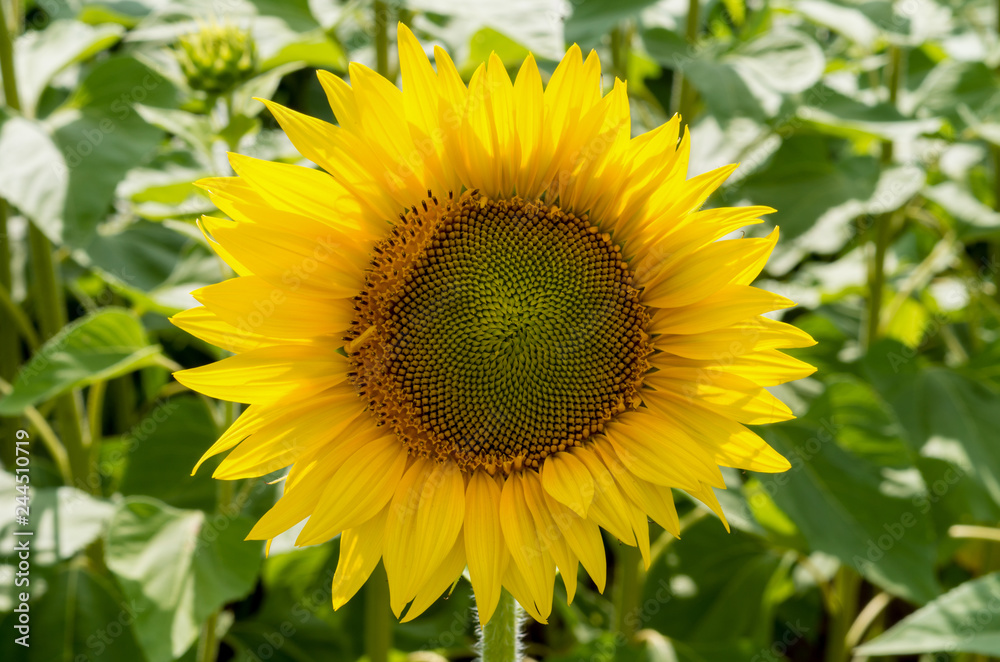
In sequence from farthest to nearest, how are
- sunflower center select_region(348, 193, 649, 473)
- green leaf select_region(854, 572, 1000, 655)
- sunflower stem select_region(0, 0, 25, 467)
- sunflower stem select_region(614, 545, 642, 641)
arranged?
sunflower stem select_region(0, 0, 25, 467)
sunflower stem select_region(614, 545, 642, 641)
green leaf select_region(854, 572, 1000, 655)
sunflower center select_region(348, 193, 649, 473)

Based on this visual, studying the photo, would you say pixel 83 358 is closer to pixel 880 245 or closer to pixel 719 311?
pixel 719 311

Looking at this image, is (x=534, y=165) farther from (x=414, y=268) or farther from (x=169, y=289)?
(x=169, y=289)

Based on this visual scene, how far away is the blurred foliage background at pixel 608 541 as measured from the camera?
57.9 inches

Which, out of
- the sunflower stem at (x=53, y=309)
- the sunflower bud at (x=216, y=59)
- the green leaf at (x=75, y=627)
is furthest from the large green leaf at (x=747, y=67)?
the green leaf at (x=75, y=627)

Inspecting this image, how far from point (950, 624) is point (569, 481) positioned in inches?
26.8

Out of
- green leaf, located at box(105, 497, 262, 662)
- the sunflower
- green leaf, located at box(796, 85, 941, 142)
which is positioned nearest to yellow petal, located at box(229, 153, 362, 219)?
the sunflower

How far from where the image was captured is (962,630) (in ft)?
4.33

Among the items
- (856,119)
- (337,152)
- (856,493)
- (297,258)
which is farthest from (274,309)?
(856,119)

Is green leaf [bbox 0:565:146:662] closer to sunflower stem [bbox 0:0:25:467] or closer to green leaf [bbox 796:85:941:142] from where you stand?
sunflower stem [bbox 0:0:25:467]

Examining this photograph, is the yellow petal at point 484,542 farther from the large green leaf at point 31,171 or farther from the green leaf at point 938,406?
the green leaf at point 938,406

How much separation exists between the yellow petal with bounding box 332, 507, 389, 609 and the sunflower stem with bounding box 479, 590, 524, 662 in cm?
15

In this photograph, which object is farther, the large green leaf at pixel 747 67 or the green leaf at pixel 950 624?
the large green leaf at pixel 747 67

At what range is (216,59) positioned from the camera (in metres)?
1.43

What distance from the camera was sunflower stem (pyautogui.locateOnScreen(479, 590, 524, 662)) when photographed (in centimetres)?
106
